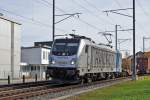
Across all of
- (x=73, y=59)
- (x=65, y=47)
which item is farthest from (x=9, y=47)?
(x=73, y=59)

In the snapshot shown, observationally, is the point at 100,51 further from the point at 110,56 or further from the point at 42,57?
the point at 42,57

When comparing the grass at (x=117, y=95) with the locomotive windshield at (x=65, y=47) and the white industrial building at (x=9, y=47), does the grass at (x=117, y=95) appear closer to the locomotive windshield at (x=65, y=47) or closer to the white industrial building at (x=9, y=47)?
the locomotive windshield at (x=65, y=47)

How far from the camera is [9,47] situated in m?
66.6

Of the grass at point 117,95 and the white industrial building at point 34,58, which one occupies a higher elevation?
the white industrial building at point 34,58

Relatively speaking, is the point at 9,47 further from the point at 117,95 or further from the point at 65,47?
the point at 117,95

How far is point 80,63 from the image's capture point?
107ft

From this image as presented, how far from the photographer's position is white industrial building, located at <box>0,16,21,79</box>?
64000mm

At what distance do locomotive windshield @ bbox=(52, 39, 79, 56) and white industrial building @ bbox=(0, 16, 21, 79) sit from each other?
1191 inches

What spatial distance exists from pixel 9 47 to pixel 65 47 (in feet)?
114

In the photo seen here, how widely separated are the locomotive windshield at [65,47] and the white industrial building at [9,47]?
1191 inches

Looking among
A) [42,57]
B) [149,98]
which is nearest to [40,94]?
[149,98]

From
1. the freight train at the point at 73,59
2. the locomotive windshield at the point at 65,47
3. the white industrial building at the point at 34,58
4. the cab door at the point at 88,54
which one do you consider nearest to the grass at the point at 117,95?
the freight train at the point at 73,59

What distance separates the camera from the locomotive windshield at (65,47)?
3259 cm

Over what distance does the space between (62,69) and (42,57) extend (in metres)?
53.3
